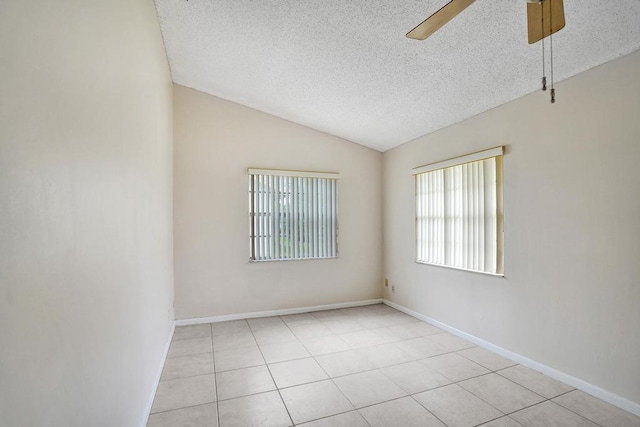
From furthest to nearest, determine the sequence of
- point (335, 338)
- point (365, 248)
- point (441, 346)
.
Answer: point (365, 248) → point (335, 338) → point (441, 346)

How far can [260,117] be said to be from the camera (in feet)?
14.8

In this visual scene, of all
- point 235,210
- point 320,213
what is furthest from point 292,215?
point 235,210

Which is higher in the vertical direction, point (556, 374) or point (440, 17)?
point (440, 17)

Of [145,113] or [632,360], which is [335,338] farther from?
[145,113]

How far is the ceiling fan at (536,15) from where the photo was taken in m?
1.60

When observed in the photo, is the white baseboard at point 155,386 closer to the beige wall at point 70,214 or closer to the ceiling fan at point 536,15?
the beige wall at point 70,214

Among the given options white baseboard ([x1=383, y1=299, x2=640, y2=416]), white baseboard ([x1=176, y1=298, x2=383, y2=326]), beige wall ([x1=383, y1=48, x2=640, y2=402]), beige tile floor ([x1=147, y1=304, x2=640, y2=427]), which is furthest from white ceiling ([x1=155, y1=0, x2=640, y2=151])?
white baseboard ([x1=176, y1=298, x2=383, y2=326])

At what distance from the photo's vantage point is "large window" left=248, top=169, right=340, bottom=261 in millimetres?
4398

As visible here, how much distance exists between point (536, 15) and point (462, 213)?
232 centimetres

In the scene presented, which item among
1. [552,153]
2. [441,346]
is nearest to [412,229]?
[441,346]

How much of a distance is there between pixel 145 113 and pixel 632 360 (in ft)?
12.9

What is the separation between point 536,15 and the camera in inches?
65.9

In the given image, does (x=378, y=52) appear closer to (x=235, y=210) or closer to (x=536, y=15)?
(x=536, y=15)

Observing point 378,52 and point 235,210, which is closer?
point 378,52
